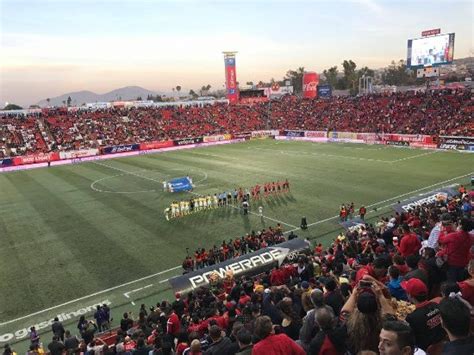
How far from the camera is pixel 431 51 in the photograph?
202 feet

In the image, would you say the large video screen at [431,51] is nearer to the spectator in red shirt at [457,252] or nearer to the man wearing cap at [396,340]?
the spectator in red shirt at [457,252]

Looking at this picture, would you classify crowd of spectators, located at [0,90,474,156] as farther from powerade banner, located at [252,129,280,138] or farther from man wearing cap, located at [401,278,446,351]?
man wearing cap, located at [401,278,446,351]

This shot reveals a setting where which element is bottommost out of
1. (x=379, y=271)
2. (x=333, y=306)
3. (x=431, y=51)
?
(x=333, y=306)

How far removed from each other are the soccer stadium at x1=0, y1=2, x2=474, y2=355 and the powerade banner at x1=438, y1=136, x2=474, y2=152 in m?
0.22

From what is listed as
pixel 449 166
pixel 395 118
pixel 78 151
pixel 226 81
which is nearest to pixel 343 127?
pixel 395 118

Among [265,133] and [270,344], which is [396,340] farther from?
[265,133]

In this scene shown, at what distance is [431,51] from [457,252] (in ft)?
206

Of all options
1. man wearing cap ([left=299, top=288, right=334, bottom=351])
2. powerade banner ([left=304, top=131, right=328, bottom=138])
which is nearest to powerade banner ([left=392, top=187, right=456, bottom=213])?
man wearing cap ([left=299, top=288, right=334, bottom=351])

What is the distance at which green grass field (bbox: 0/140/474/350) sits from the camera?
1825 centimetres

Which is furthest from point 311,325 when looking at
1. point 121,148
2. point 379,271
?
point 121,148

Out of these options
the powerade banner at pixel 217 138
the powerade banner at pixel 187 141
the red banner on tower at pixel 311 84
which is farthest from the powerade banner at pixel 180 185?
the red banner on tower at pixel 311 84

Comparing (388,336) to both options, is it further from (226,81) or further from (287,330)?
(226,81)

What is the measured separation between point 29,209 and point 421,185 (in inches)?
1256

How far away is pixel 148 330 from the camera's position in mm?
10875
